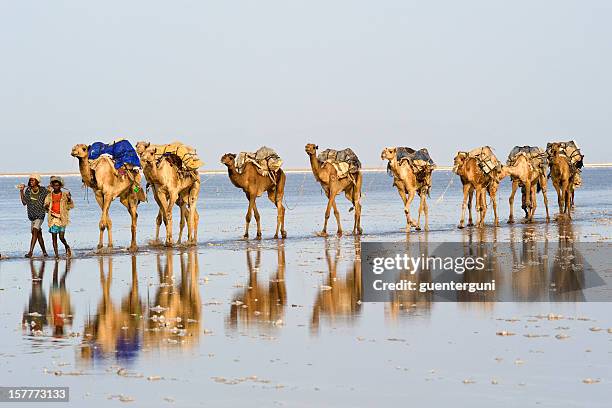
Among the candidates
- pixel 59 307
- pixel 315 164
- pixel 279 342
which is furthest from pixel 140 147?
pixel 279 342

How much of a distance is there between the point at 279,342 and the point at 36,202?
434 inches

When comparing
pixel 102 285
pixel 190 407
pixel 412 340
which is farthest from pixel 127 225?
pixel 190 407

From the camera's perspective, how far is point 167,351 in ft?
34.6

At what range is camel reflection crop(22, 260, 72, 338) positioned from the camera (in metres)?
12.1

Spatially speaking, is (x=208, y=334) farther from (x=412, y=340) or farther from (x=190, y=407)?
(x=190, y=407)

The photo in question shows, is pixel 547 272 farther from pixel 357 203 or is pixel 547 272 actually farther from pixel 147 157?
pixel 357 203

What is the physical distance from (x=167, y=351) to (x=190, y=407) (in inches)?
85.9

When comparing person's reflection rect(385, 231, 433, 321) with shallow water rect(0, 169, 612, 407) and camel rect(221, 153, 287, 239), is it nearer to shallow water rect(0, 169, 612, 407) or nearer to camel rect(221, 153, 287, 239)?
shallow water rect(0, 169, 612, 407)

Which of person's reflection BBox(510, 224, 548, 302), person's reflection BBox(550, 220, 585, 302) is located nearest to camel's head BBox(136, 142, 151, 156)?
person's reflection BBox(510, 224, 548, 302)

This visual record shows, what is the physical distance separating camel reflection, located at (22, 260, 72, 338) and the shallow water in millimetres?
23

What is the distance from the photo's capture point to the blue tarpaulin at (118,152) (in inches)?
910

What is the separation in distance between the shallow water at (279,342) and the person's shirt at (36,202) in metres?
2.04

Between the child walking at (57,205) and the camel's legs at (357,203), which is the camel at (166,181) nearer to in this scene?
the child walking at (57,205)

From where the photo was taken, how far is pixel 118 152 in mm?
23188
